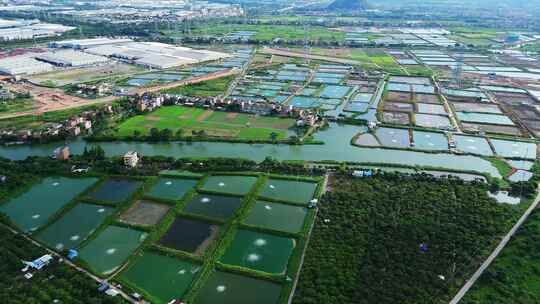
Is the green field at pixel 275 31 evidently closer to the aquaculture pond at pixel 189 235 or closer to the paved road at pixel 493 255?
the aquaculture pond at pixel 189 235

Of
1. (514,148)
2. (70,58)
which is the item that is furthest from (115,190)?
(70,58)

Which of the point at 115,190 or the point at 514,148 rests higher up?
the point at 514,148

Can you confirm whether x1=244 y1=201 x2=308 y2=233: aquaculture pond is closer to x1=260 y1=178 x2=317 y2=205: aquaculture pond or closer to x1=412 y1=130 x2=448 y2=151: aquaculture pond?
x1=260 y1=178 x2=317 y2=205: aquaculture pond

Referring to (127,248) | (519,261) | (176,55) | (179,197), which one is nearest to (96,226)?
(127,248)

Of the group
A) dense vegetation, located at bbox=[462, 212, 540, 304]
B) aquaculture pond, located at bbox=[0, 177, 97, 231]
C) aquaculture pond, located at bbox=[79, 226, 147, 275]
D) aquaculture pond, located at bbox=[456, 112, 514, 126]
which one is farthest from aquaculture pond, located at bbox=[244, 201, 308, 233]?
aquaculture pond, located at bbox=[456, 112, 514, 126]

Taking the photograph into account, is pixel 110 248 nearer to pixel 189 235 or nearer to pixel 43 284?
pixel 43 284

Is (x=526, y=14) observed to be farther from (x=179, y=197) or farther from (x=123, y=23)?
(x=179, y=197)
